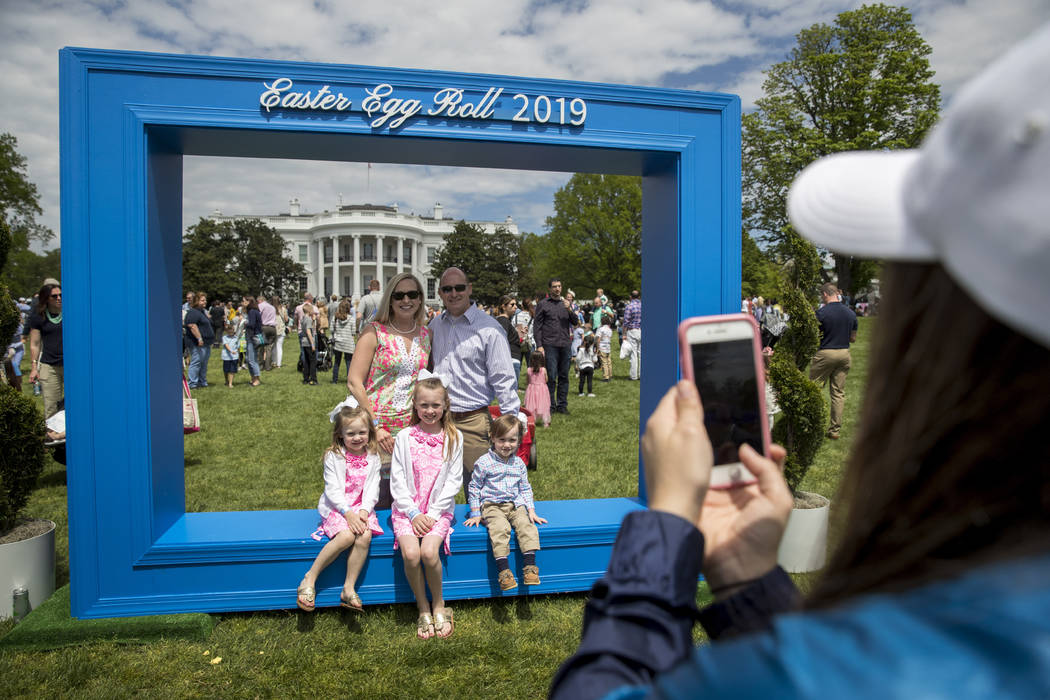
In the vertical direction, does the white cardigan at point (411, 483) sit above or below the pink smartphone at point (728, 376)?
below

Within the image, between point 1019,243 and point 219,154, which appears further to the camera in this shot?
point 219,154

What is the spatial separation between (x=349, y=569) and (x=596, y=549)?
1547mm

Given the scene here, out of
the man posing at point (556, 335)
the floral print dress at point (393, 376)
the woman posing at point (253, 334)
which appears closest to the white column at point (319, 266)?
the woman posing at point (253, 334)

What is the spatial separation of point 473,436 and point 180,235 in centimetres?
228

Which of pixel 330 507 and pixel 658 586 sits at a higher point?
pixel 658 586

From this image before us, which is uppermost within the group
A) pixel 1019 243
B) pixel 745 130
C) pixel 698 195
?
pixel 745 130

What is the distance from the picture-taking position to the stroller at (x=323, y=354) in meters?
16.8

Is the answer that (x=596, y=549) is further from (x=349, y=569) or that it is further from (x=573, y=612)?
(x=349, y=569)

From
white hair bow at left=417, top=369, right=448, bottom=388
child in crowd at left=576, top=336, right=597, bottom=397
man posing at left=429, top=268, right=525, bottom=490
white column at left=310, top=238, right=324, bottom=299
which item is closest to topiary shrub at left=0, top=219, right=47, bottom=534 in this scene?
white hair bow at left=417, top=369, right=448, bottom=388

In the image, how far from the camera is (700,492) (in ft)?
3.11

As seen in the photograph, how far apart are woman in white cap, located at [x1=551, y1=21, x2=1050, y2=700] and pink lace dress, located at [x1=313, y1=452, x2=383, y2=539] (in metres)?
3.53

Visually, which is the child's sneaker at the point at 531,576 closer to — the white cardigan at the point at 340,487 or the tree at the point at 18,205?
the white cardigan at the point at 340,487

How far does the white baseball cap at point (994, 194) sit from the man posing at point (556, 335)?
10239mm

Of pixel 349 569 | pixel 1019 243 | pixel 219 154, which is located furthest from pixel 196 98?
pixel 1019 243
